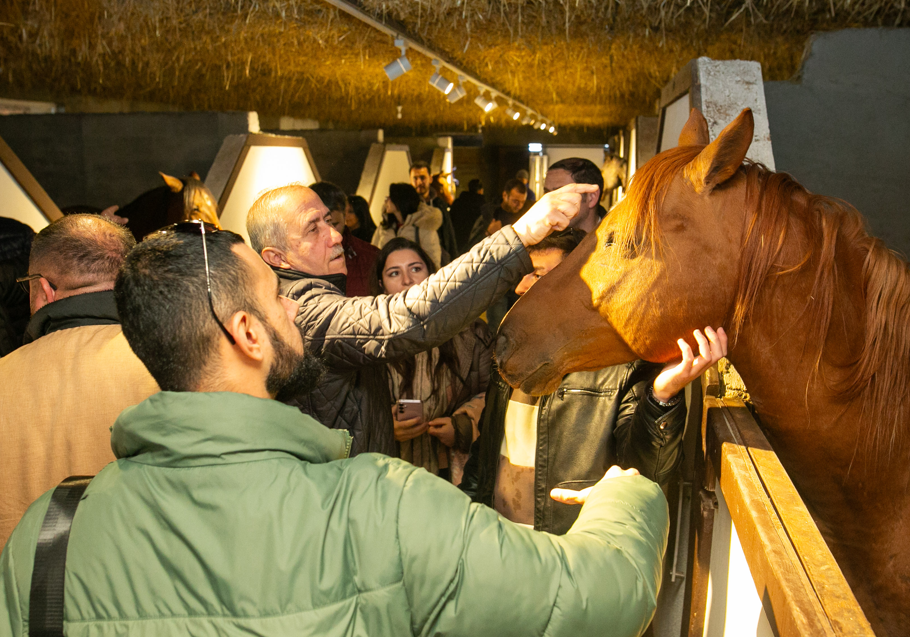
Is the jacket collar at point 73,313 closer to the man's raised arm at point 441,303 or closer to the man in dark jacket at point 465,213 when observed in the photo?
the man's raised arm at point 441,303

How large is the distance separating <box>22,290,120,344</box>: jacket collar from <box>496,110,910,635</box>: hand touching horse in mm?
1181

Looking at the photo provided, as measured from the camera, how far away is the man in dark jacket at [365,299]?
1.43 metres

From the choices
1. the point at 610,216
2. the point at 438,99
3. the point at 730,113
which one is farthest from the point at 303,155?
the point at 610,216

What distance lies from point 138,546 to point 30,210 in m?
4.41

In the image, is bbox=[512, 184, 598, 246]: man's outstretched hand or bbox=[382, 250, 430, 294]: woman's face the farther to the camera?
bbox=[382, 250, 430, 294]: woman's face

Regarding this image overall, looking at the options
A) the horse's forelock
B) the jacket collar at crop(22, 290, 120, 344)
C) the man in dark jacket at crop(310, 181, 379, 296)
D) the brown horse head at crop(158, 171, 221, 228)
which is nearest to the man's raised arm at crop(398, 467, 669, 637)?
the horse's forelock

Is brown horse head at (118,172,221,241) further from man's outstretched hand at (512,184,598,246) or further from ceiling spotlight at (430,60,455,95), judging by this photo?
man's outstretched hand at (512,184,598,246)

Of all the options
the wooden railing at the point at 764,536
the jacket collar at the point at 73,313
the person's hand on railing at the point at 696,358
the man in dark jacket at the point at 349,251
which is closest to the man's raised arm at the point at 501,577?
the wooden railing at the point at 764,536

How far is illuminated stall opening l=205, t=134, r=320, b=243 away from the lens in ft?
17.3

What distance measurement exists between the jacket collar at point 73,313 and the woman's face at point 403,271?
1.09 meters

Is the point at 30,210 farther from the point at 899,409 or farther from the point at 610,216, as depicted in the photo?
the point at 899,409

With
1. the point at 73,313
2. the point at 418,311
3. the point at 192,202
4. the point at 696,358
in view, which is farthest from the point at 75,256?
the point at 192,202

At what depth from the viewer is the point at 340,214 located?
3975 mm

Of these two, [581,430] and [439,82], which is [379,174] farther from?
[581,430]
